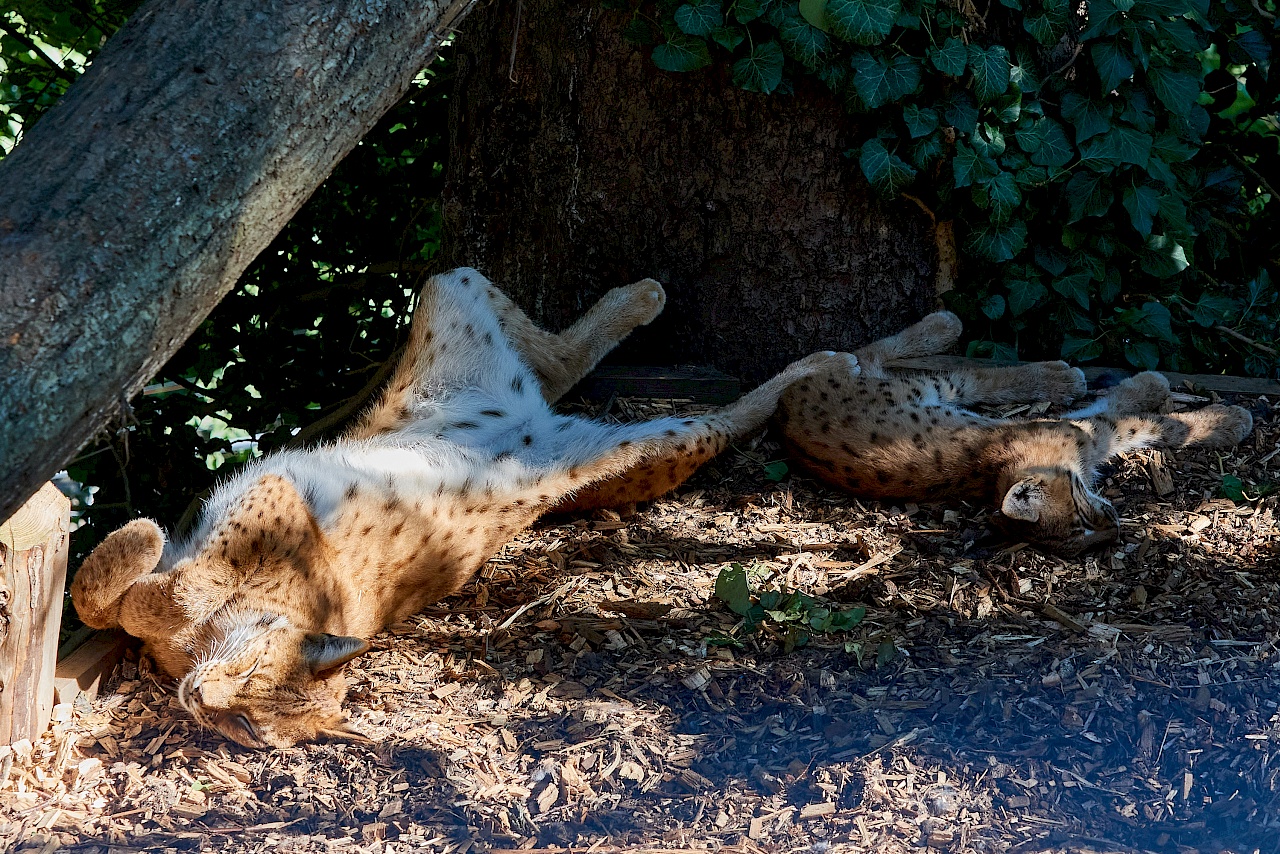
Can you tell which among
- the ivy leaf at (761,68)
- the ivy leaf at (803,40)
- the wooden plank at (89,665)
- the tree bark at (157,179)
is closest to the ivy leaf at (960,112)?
the ivy leaf at (803,40)

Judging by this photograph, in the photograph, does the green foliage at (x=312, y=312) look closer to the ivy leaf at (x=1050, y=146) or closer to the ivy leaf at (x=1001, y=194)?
the ivy leaf at (x=1001, y=194)

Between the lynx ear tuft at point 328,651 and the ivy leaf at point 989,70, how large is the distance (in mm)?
3196

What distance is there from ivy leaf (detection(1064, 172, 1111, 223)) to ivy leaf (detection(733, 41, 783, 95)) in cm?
138

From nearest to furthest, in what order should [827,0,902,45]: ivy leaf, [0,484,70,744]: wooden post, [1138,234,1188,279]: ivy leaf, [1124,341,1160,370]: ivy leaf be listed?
1. [0,484,70,744]: wooden post
2. [827,0,902,45]: ivy leaf
3. [1138,234,1188,279]: ivy leaf
4. [1124,341,1160,370]: ivy leaf

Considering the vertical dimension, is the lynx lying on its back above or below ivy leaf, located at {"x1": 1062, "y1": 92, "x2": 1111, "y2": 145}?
below

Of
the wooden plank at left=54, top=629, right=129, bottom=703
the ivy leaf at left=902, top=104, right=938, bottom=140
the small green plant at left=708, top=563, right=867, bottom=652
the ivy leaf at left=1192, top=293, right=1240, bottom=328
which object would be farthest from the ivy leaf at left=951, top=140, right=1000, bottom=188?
the wooden plank at left=54, top=629, right=129, bottom=703

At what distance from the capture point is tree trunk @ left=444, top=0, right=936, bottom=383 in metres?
4.86

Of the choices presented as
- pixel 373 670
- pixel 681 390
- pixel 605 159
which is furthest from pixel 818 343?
pixel 373 670

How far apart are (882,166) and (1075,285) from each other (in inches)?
43.3

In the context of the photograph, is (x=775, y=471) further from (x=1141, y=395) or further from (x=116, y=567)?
(x=116, y=567)

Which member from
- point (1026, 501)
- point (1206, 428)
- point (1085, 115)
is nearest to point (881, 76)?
point (1085, 115)

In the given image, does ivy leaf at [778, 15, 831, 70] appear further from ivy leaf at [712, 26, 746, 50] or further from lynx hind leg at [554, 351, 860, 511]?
lynx hind leg at [554, 351, 860, 511]

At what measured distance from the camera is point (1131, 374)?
526 centimetres

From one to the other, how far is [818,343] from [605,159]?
4.15 ft
